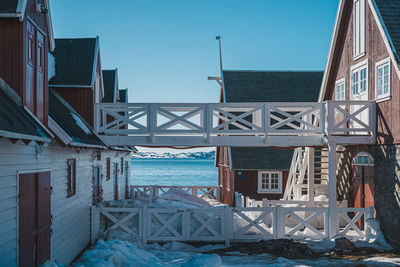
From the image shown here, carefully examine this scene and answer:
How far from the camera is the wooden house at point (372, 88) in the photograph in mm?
11289

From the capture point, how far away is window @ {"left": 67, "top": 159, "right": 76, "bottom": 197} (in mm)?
10204

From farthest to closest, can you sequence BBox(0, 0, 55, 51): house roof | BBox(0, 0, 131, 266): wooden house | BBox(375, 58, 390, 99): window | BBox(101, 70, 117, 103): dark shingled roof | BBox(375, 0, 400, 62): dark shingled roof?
BBox(101, 70, 117, 103): dark shingled roof < BBox(375, 58, 390, 99): window < BBox(375, 0, 400, 62): dark shingled roof < BBox(0, 0, 55, 51): house roof < BBox(0, 0, 131, 266): wooden house

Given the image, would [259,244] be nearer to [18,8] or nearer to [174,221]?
[174,221]

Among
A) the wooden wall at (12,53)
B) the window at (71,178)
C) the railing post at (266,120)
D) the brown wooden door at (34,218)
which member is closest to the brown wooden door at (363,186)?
the railing post at (266,120)

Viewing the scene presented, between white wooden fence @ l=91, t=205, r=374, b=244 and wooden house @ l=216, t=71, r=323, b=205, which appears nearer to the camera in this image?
white wooden fence @ l=91, t=205, r=374, b=244

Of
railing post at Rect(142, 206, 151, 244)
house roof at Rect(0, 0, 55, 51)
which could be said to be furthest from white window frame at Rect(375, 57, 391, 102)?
house roof at Rect(0, 0, 55, 51)

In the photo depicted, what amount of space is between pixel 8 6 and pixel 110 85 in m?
10.9

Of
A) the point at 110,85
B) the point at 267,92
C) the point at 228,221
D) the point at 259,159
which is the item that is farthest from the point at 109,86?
the point at 267,92

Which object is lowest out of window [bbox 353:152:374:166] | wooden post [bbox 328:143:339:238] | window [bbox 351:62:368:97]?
wooden post [bbox 328:143:339:238]

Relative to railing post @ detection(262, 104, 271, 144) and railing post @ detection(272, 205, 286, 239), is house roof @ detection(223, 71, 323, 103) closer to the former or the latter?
railing post @ detection(262, 104, 271, 144)

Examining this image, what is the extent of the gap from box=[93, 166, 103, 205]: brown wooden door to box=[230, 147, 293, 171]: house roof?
1062cm

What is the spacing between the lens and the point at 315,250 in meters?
11.4

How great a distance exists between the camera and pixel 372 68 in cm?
1259

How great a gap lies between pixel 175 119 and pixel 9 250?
7.18m
